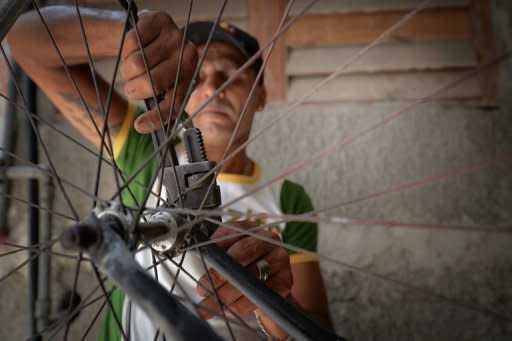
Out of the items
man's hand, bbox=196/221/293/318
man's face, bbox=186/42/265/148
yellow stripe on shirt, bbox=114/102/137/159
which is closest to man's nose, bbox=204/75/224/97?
man's face, bbox=186/42/265/148

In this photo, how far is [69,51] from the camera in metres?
0.76

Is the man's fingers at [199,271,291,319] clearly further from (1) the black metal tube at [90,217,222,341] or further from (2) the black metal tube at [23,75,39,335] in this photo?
(2) the black metal tube at [23,75,39,335]

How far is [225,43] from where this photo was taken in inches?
39.2

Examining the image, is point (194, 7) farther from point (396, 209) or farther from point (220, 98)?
point (396, 209)

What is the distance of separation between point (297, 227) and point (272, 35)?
0.61m

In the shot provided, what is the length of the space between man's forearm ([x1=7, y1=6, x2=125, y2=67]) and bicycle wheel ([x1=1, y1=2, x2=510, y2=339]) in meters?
0.59

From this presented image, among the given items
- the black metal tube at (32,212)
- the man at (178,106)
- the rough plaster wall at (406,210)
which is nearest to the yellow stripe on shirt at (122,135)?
the man at (178,106)

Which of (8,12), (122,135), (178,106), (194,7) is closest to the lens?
(8,12)

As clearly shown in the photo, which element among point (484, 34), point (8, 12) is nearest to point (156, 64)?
point (8, 12)

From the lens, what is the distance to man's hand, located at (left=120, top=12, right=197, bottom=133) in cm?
59

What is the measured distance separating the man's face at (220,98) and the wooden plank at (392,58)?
15.4 inches

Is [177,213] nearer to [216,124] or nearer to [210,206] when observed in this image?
[210,206]

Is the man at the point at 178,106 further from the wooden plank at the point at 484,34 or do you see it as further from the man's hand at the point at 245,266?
the wooden plank at the point at 484,34

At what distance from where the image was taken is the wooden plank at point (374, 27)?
136 centimetres
